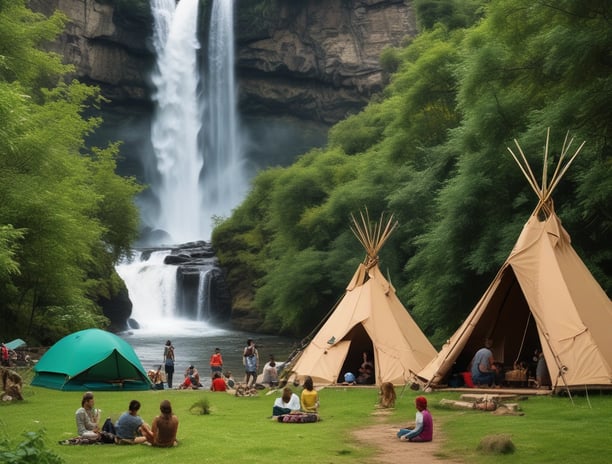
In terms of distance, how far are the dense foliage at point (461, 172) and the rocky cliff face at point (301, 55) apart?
35.2 m

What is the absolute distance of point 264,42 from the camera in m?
92.9

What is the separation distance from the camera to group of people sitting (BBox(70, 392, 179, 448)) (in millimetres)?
13281

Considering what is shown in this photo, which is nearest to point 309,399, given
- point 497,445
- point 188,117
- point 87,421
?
point 87,421

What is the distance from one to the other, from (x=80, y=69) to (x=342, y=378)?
68.5 metres

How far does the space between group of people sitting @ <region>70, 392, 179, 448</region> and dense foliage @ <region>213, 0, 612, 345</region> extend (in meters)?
13.5

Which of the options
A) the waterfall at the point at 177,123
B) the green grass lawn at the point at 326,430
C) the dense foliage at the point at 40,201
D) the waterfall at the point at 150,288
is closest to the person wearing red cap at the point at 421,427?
the green grass lawn at the point at 326,430

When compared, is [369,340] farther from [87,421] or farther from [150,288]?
[150,288]

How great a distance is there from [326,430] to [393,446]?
2152 millimetres

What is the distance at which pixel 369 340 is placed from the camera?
84.6 feet

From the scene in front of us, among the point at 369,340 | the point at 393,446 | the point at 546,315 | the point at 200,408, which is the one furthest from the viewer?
the point at 369,340

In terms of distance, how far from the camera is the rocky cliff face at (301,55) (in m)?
89.9

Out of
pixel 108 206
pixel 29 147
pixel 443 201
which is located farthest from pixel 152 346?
pixel 443 201

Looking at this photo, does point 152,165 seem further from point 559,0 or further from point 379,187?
point 559,0

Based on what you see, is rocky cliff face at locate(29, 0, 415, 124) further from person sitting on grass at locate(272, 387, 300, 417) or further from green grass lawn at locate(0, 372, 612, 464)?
person sitting on grass at locate(272, 387, 300, 417)
